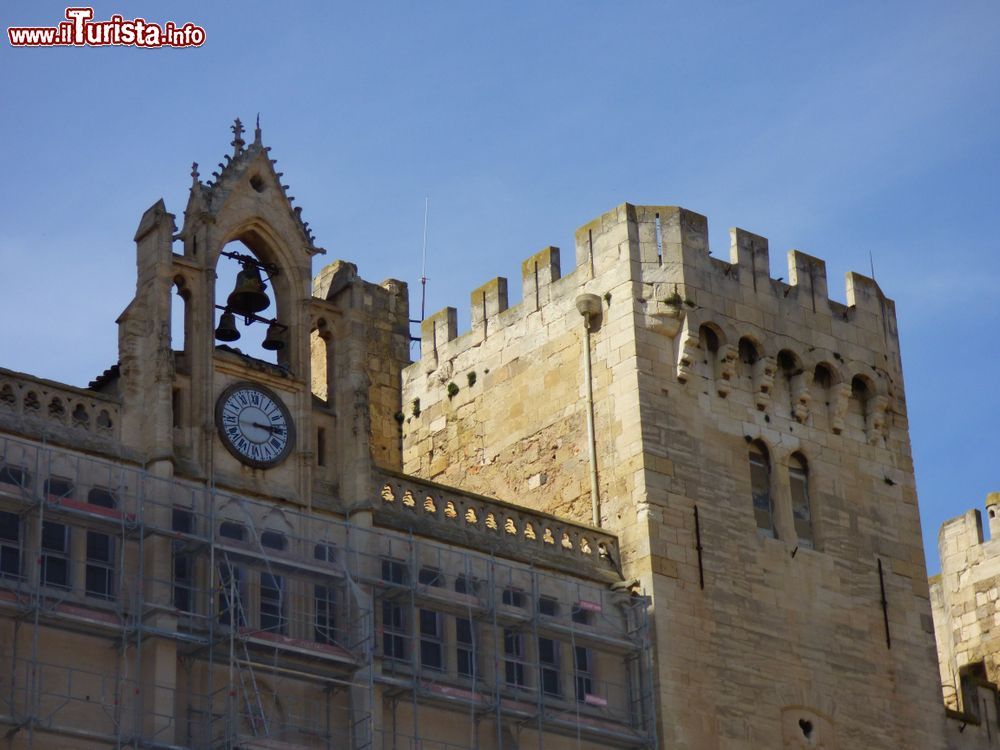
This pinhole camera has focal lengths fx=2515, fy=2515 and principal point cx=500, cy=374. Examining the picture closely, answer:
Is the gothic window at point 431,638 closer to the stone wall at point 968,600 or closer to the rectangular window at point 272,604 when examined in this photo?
the rectangular window at point 272,604

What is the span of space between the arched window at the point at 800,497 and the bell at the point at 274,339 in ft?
31.8

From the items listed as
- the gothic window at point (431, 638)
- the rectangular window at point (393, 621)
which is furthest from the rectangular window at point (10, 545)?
the gothic window at point (431, 638)

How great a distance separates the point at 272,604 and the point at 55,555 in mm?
3481

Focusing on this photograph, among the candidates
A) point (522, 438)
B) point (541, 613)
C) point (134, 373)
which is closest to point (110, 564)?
point (134, 373)

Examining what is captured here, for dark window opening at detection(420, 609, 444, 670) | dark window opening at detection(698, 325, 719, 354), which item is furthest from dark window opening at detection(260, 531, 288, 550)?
dark window opening at detection(698, 325, 719, 354)

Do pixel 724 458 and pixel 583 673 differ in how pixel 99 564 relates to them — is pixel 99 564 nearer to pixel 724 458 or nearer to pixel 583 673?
pixel 583 673

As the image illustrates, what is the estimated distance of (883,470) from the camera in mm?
44281

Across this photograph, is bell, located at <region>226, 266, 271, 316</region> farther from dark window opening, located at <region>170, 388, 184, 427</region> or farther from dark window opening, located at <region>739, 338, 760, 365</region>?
dark window opening, located at <region>739, 338, 760, 365</region>

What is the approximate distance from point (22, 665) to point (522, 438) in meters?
13.2

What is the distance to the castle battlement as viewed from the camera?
4206 centimetres

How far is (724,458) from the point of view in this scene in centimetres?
4159

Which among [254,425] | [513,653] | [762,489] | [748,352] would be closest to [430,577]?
[513,653]

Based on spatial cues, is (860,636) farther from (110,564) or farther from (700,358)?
(110,564)

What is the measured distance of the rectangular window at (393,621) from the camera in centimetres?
3625
